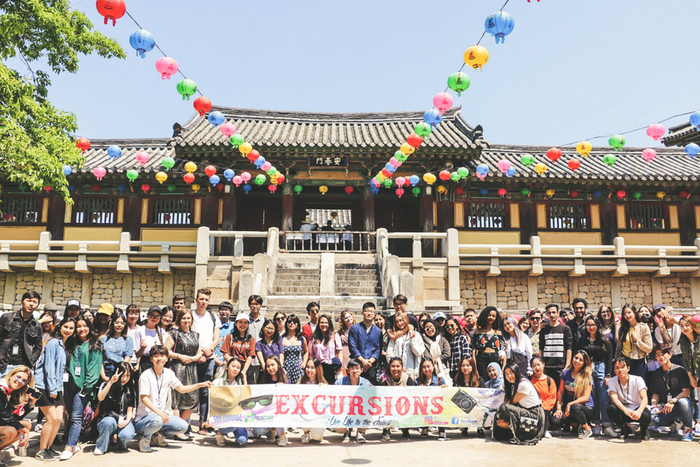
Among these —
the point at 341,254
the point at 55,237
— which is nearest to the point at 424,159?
the point at 341,254

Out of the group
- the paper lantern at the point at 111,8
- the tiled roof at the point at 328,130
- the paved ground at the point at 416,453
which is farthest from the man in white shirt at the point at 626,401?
the tiled roof at the point at 328,130

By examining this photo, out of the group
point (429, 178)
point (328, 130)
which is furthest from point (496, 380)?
point (328, 130)

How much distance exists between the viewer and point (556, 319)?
8.23 metres

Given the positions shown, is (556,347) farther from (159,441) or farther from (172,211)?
(172,211)

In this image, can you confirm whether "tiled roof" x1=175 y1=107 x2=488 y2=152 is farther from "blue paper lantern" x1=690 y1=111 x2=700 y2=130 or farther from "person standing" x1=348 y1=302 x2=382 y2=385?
"person standing" x1=348 y1=302 x2=382 y2=385

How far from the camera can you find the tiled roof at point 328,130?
16500mm

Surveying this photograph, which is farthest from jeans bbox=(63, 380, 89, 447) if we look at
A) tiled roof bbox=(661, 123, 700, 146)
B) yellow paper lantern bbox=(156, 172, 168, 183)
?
tiled roof bbox=(661, 123, 700, 146)

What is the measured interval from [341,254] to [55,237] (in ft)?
30.8

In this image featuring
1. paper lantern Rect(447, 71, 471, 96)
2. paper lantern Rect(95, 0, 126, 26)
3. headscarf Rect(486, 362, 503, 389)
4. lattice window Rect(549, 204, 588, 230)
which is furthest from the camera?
lattice window Rect(549, 204, 588, 230)

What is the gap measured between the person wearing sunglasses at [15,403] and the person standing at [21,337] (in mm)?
823

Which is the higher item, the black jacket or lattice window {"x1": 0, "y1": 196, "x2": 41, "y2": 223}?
lattice window {"x1": 0, "y1": 196, "x2": 41, "y2": 223}

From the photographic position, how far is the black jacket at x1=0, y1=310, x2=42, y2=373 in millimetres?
6812

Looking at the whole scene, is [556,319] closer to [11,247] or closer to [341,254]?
[341,254]

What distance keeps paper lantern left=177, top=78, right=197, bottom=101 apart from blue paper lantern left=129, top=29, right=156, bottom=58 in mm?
1555
